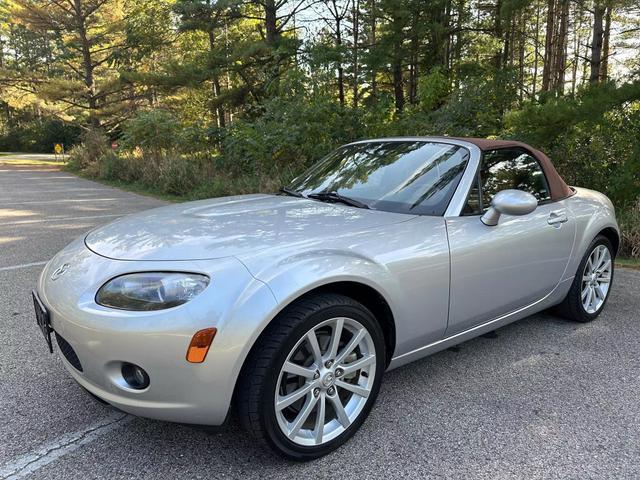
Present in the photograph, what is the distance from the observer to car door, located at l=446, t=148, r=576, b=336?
268cm

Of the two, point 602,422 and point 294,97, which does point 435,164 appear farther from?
point 294,97

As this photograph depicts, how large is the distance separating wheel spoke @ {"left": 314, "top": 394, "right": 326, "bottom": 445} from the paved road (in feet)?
0.39

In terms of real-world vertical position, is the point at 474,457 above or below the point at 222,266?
below

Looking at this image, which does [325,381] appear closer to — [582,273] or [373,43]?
[582,273]

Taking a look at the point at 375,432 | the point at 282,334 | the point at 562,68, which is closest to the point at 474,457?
the point at 375,432

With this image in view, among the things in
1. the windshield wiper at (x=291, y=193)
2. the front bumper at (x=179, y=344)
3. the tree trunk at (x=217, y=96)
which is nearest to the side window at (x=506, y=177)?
the windshield wiper at (x=291, y=193)

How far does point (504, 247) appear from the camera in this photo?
9.43 feet

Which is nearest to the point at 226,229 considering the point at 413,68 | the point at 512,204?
the point at 512,204

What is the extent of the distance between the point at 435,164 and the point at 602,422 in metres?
1.70

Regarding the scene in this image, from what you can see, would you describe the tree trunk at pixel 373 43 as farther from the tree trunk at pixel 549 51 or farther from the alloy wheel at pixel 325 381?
the alloy wheel at pixel 325 381

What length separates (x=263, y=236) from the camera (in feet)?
7.63

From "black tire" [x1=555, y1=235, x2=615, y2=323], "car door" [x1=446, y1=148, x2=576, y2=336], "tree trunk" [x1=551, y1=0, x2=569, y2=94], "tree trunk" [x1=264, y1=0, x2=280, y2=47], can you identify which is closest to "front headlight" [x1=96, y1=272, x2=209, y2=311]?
"car door" [x1=446, y1=148, x2=576, y2=336]

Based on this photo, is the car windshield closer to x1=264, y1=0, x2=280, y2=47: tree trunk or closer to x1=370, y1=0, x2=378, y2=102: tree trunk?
x1=370, y1=0, x2=378, y2=102: tree trunk

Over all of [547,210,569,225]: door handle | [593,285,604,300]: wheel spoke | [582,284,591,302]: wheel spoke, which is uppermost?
[547,210,569,225]: door handle
